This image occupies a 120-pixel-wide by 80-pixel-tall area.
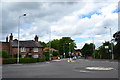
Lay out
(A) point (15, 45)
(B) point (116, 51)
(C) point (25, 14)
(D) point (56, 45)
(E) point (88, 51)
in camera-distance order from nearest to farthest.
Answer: (C) point (25, 14) < (B) point (116, 51) < (A) point (15, 45) < (E) point (88, 51) < (D) point (56, 45)

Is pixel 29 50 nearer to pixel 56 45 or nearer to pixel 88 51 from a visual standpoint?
pixel 88 51

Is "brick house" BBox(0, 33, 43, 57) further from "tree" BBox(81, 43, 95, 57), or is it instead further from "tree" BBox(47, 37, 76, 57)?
"tree" BBox(81, 43, 95, 57)

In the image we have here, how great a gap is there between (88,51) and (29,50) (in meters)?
62.2

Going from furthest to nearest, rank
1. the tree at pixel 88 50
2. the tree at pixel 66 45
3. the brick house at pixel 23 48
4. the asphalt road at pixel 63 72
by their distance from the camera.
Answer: the tree at pixel 66 45 < the tree at pixel 88 50 < the brick house at pixel 23 48 < the asphalt road at pixel 63 72

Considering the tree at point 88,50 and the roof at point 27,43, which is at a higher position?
the roof at point 27,43

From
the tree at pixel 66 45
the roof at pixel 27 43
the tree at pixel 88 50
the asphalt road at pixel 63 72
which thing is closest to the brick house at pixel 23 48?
the roof at pixel 27 43

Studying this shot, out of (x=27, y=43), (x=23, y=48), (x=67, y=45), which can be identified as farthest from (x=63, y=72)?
→ (x=67, y=45)

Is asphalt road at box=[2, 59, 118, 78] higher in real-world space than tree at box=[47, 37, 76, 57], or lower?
lower

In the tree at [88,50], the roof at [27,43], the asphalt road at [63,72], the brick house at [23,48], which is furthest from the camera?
the tree at [88,50]

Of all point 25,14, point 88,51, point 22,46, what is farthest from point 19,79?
point 88,51

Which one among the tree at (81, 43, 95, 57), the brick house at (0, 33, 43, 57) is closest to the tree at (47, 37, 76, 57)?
the tree at (81, 43, 95, 57)

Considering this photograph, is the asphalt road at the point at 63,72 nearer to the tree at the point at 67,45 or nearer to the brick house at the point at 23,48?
the brick house at the point at 23,48

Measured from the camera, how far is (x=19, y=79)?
1329 cm

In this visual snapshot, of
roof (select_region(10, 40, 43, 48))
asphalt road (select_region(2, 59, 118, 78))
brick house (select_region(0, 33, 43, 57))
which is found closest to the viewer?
asphalt road (select_region(2, 59, 118, 78))
